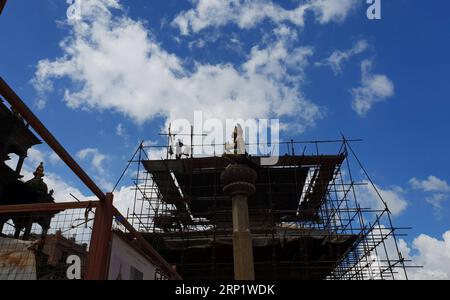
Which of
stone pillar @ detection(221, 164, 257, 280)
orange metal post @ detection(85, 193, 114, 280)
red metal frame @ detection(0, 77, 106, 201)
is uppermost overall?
stone pillar @ detection(221, 164, 257, 280)

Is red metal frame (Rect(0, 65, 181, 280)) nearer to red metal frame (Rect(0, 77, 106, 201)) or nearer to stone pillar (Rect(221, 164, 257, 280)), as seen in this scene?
red metal frame (Rect(0, 77, 106, 201))

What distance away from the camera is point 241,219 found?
13992mm

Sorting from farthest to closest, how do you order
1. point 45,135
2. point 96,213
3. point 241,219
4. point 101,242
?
point 241,219
point 96,213
point 101,242
point 45,135

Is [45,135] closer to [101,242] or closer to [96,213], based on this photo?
[96,213]

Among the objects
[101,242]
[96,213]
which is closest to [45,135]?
[96,213]

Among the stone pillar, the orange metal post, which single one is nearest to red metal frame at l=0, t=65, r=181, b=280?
the orange metal post

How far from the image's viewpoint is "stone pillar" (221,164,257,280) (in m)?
13.2

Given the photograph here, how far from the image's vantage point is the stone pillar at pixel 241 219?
13.2 m

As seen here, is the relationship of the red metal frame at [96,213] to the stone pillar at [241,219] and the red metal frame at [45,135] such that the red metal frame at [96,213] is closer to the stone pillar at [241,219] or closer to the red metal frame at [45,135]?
the red metal frame at [45,135]

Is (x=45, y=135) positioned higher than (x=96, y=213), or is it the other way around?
(x=45, y=135)

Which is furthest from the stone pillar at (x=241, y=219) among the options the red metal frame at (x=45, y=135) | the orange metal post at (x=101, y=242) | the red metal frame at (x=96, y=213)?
the red metal frame at (x=45, y=135)

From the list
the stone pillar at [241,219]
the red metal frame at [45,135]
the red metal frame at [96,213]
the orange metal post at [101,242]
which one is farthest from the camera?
the stone pillar at [241,219]

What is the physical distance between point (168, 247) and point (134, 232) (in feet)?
50.3

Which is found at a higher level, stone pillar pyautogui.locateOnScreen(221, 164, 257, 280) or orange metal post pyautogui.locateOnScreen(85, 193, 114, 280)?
stone pillar pyautogui.locateOnScreen(221, 164, 257, 280)
